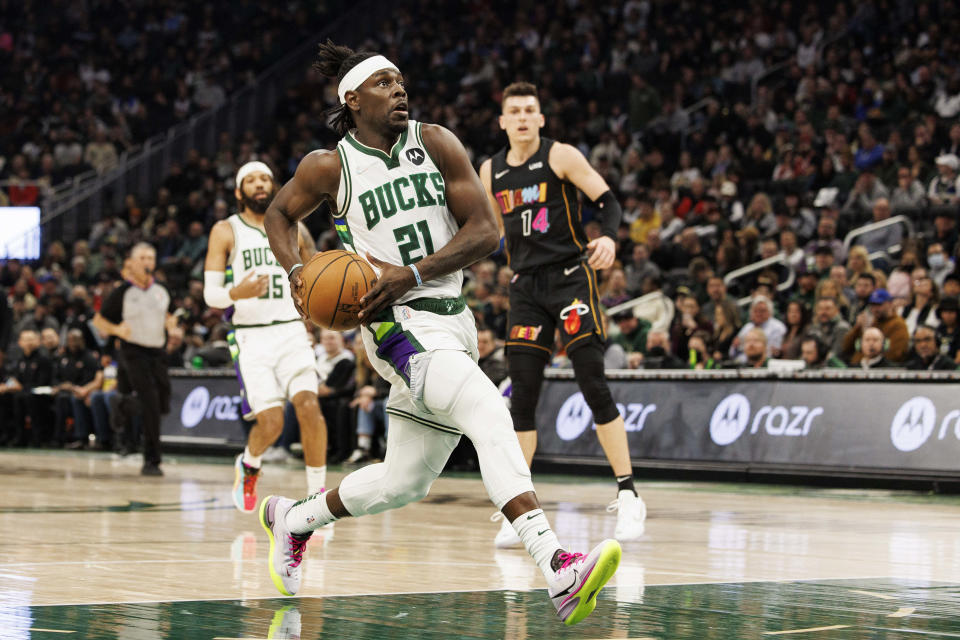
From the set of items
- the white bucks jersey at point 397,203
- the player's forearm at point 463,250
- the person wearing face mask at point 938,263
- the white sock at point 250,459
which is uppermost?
the person wearing face mask at point 938,263

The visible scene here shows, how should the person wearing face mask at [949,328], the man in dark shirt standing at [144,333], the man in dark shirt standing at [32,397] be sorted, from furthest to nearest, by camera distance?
the man in dark shirt standing at [32,397] < the man in dark shirt standing at [144,333] < the person wearing face mask at [949,328]

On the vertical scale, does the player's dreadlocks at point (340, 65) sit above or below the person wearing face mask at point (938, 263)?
below

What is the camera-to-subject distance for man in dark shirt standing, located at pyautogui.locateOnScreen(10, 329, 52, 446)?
1992 cm

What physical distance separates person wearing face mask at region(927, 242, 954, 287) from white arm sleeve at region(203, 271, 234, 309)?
29.0 feet

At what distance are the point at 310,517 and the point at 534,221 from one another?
309cm

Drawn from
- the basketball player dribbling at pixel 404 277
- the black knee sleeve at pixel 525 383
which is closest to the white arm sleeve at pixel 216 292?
the black knee sleeve at pixel 525 383

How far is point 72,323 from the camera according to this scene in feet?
68.0

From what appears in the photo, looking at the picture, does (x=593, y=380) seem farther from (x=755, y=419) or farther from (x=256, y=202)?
(x=755, y=419)

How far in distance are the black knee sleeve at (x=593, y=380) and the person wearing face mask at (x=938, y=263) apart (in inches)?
329

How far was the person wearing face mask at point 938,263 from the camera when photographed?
15.1 m

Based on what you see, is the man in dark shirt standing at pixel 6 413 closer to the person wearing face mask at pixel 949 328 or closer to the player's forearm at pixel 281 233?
the person wearing face mask at pixel 949 328

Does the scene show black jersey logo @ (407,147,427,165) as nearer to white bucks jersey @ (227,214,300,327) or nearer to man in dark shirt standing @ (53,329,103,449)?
white bucks jersey @ (227,214,300,327)

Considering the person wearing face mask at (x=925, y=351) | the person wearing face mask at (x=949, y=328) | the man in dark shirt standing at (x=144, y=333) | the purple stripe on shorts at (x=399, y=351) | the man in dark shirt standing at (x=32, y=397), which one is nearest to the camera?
the purple stripe on shorts at (x=399, y=351)

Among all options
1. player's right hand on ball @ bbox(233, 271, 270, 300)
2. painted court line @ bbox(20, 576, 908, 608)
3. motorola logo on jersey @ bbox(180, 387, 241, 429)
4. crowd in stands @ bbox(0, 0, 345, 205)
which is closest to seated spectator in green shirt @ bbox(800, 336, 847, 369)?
player's right hand on ball @ bbox(233, 271, 270, 300)
